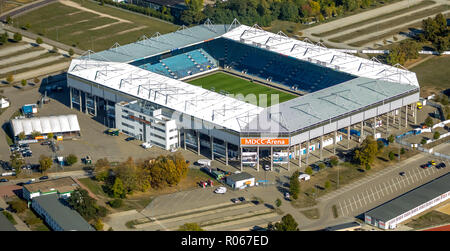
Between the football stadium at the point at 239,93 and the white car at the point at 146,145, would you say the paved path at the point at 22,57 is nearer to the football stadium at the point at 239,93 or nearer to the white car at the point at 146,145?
the football stadium at the point at 239,93

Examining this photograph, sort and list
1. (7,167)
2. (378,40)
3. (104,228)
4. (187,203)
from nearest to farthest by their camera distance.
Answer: (104,228)
(187,203)
(7,167)
(378,40)

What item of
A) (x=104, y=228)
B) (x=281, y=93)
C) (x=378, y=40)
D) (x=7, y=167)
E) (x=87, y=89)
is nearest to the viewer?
(x=104, y=228)

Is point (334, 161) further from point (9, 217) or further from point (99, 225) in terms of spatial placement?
point (9, 217)

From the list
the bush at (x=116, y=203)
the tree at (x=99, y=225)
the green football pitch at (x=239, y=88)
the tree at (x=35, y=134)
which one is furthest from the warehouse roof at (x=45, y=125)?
the tree at (x=99, y=225)

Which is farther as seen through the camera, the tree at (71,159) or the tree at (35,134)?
the tree at (35,134)

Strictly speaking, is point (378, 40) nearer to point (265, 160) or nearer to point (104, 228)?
point (265, 160)

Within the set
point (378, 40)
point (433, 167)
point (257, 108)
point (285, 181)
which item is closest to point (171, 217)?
point (285, 181)

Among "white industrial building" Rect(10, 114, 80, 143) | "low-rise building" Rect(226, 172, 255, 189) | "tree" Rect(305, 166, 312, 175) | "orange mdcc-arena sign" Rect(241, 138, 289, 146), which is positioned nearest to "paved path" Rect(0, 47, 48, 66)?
"white industrial building" Rect(10, 114, 80, 143)
